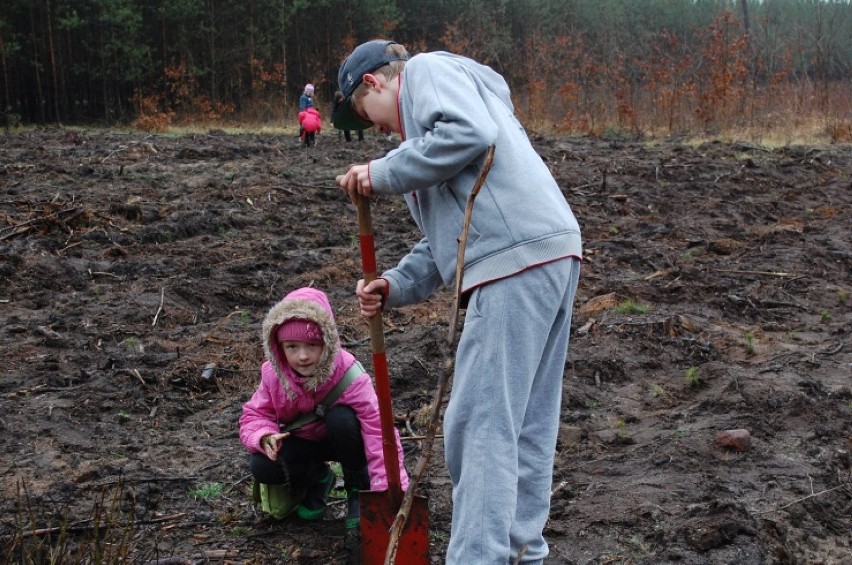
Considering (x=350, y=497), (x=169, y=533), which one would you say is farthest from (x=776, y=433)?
(x=169, y=533)

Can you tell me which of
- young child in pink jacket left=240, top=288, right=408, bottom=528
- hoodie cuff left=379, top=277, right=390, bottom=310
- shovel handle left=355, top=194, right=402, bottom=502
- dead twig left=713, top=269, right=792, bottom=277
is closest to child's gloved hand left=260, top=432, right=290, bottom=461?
young child in pink jacket left=240, top=288, right=408, bottom=528

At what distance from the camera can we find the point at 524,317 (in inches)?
98.9

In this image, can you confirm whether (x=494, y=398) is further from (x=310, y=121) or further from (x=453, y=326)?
(x=310, y=121)

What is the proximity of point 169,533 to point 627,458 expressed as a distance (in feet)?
6.41

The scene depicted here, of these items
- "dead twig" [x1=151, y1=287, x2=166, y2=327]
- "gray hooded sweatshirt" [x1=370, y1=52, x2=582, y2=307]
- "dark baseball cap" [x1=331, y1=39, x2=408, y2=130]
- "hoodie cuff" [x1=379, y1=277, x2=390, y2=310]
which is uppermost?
"dark baseball cap" [x1=331, y1=39, x2=408, y2=130]

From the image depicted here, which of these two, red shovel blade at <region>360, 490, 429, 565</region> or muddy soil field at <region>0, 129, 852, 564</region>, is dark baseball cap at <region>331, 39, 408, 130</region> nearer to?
muddy soil field at <region>0, 129, 852, 564</region>

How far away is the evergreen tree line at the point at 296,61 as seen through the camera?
20.2 m

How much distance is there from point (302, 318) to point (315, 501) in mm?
790

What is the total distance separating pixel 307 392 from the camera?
3.50 m

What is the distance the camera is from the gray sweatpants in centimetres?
250

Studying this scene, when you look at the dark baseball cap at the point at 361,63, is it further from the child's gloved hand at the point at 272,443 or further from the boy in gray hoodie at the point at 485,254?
the child's gloved hand at the point at 272,443

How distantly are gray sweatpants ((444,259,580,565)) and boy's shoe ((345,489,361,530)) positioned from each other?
3.50 ft

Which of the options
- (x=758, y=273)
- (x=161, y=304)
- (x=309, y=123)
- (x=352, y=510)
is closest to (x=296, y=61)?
(x=309, y=123)

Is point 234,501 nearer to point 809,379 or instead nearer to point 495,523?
point 495,523
